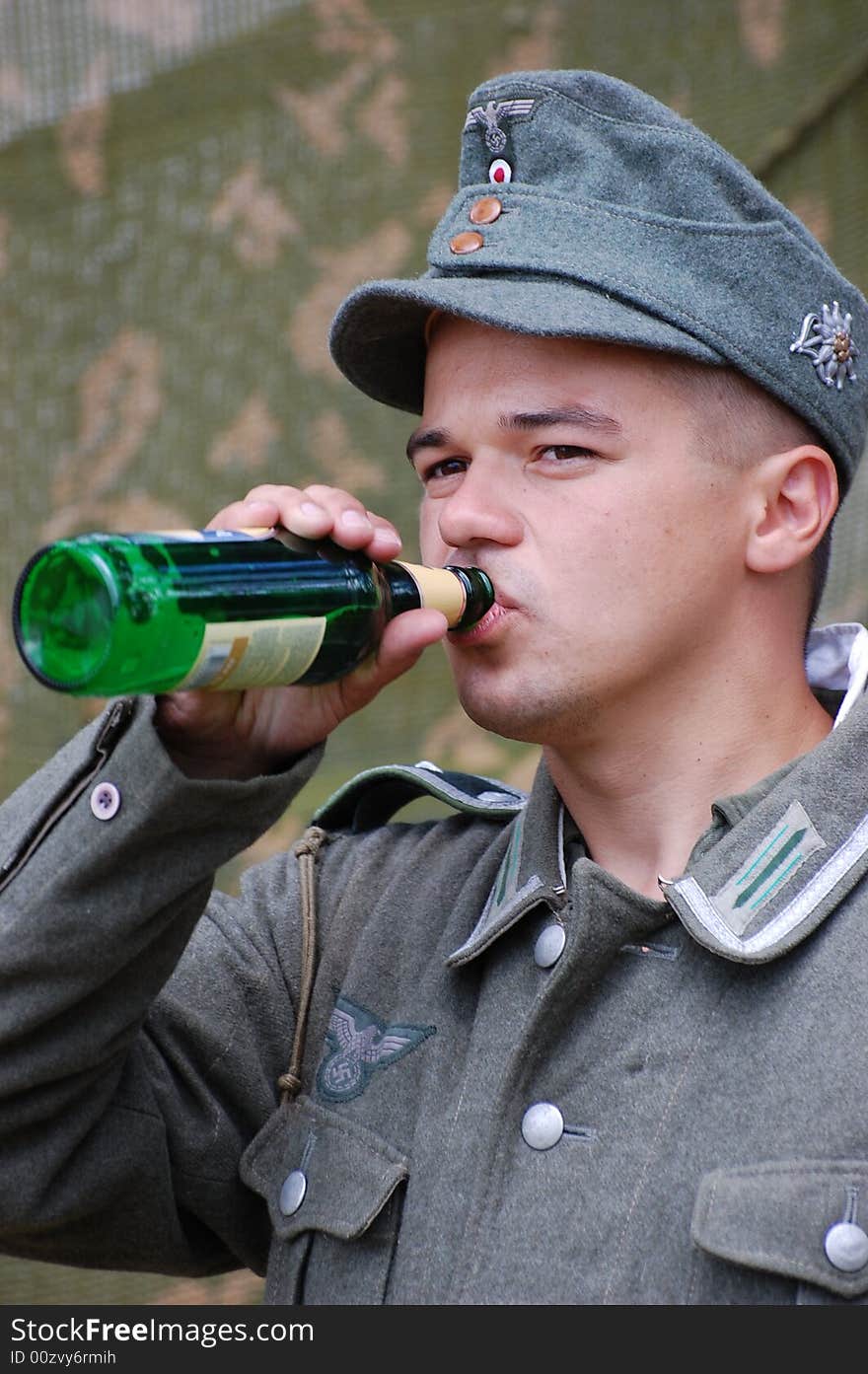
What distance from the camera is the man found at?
4.52 feet

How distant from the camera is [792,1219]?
1279 millimetres

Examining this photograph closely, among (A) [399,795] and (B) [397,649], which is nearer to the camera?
(B) [397,649]

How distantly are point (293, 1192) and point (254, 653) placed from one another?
0.55 m

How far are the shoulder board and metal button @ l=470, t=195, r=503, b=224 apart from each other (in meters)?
0.56

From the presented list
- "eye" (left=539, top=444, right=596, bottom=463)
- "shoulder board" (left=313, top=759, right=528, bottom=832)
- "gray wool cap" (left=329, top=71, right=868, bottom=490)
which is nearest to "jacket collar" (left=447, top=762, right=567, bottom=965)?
"shoulder board" (left=313, top=759, right=528, bottom=832)

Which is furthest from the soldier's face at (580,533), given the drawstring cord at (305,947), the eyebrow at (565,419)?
the drawstring cord at (305,947)

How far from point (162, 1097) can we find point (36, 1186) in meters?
0.15

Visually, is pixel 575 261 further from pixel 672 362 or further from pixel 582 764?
pixel 582 764

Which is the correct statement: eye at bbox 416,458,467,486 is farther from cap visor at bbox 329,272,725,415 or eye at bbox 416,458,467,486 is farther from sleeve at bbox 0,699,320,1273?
sleeve at bbox 0,699,320,1273

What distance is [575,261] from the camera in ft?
5.08

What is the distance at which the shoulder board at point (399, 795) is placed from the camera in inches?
71.7

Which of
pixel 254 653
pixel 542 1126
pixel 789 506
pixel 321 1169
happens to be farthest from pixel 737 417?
pixel 321 1169

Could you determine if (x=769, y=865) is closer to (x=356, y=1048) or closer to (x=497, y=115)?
(x=356, y=1048)
